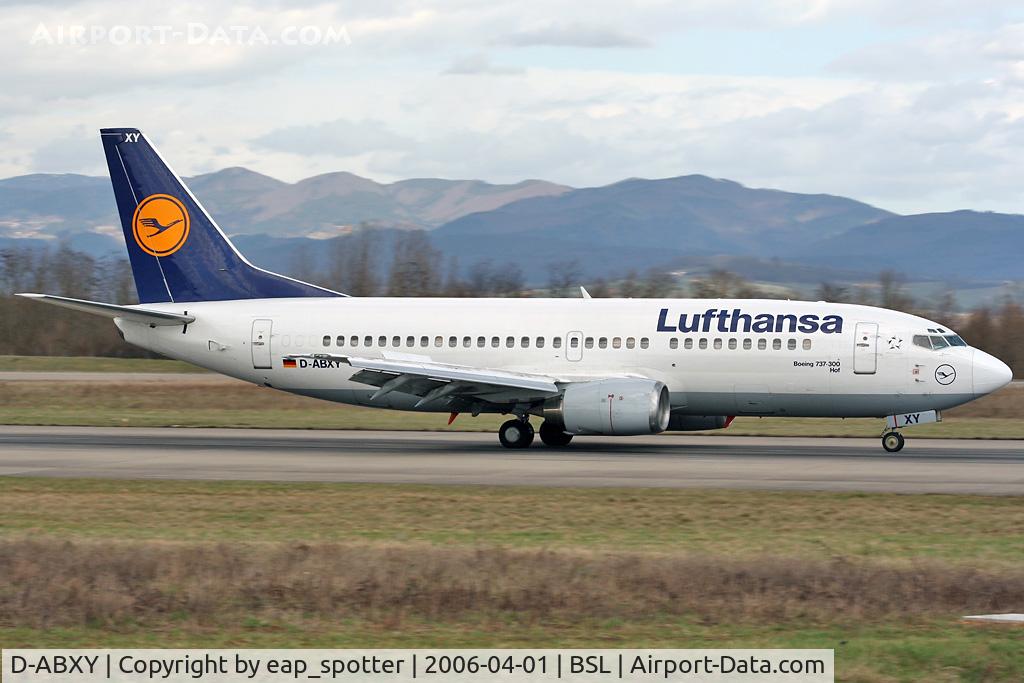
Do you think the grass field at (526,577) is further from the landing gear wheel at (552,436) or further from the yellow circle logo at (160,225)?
the yellow circle logo at (160,225)

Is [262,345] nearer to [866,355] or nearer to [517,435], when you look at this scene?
[517,435]

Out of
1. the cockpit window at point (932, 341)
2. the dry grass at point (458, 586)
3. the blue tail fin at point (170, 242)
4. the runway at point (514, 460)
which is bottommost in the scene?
the dry grass at point (458, 586)

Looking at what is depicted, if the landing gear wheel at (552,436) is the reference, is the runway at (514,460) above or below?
below

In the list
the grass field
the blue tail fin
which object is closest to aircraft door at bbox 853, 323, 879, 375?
the grass field

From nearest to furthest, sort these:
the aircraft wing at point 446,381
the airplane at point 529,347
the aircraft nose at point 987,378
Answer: the aircraft nose at point 987,378 < the aircraft wing at point 446,381 < the airplane at point 529,347

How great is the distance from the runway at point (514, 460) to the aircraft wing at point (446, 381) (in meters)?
1.40

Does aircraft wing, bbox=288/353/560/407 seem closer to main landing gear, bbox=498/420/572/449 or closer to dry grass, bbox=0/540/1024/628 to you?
main landing gear, bbox=498/420/572/449

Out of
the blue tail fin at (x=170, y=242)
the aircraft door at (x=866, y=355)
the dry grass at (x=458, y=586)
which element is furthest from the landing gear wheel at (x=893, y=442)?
the dry grass at (x=458, y=586)

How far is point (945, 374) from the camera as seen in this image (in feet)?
104

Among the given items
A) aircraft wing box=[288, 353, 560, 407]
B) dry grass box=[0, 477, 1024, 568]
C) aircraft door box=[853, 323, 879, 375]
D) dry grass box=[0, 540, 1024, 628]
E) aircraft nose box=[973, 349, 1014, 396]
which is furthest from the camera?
aircraft door box=[853, 323, 879, 375]

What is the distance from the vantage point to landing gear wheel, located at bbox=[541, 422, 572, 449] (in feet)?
113

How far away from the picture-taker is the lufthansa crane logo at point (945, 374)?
104ft

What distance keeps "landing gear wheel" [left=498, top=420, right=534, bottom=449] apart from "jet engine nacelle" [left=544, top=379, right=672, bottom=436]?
1.64 m

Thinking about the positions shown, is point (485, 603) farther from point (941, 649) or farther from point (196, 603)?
point (941, 649)
